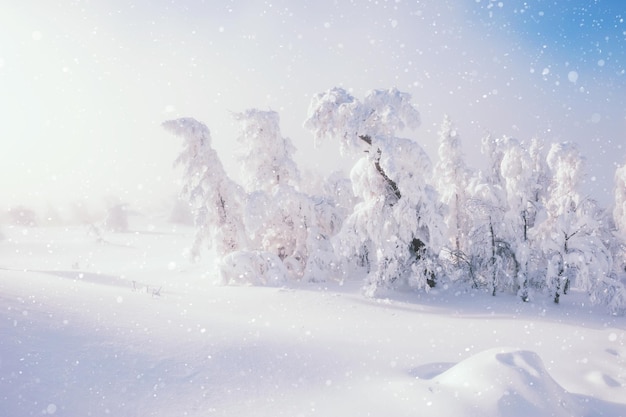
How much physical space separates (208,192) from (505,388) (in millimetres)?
17047

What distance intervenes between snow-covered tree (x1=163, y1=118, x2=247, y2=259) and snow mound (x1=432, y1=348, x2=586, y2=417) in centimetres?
1554

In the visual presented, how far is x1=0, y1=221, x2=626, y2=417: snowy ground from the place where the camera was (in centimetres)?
528

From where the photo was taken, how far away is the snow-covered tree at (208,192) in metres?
19.6

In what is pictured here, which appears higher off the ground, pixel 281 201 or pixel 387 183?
pixel 387 183

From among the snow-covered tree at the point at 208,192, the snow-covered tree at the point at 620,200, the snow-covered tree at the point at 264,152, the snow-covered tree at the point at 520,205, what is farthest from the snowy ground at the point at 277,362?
the snow-covered tree at the point at 620,200

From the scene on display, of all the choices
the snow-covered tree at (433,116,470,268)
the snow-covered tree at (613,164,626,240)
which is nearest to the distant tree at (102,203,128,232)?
the snow-covered tree at (433,116,470,268)

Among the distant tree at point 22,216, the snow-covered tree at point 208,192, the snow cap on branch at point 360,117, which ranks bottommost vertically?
the distant tree at point 22,216

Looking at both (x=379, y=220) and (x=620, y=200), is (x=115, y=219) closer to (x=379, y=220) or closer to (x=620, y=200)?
(x=379, y=220)

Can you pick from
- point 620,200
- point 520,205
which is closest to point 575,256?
point 520,205

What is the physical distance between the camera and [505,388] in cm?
563

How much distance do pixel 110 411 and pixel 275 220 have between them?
1615cm

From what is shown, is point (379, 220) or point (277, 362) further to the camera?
point (379, 220)

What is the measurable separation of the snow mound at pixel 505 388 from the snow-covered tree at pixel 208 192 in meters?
15.5

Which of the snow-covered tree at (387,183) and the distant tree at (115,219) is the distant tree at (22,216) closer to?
the distant tree at (115,219)
